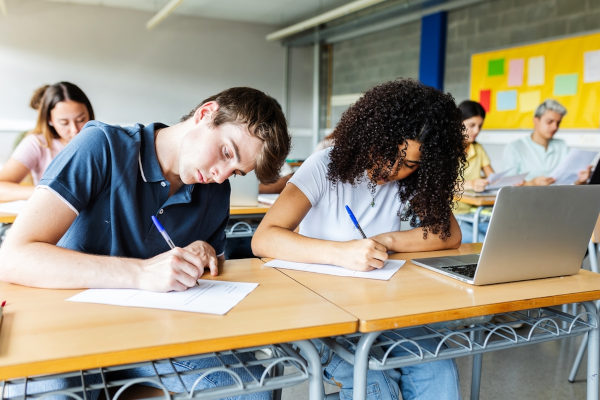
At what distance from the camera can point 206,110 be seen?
47.7 inches

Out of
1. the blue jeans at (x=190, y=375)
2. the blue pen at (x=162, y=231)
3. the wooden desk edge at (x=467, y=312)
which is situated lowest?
the blue jeans at (x=190, y=375)

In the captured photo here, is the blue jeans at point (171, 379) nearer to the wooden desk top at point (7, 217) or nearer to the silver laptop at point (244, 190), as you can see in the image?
the wooden desk top at point (7, 217)

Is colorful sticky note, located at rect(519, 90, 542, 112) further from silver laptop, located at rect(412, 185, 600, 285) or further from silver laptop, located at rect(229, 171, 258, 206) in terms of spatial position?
silver laptop, located at rect(412, 185, 600, 285)

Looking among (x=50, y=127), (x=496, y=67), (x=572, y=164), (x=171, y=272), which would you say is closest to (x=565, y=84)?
(x=496, y=67)

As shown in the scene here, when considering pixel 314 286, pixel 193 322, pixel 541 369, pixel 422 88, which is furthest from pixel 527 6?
pixel 193 322

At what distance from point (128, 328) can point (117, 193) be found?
434mm

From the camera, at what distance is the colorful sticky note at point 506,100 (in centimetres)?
500

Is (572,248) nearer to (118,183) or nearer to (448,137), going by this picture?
(448,137)

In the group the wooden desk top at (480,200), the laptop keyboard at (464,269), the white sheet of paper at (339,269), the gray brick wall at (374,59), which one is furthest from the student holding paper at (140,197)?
the gray brick wall at (374,59)

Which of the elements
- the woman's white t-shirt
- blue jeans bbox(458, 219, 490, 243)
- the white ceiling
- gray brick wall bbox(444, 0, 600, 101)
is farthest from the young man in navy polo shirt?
the white ceiling

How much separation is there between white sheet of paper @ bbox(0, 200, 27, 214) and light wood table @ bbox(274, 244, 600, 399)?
52.0 inches

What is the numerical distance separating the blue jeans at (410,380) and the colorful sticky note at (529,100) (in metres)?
4.09

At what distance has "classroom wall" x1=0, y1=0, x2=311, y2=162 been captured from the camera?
7117 mm

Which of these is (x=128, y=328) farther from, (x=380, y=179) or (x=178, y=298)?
(x=380, y=179)
